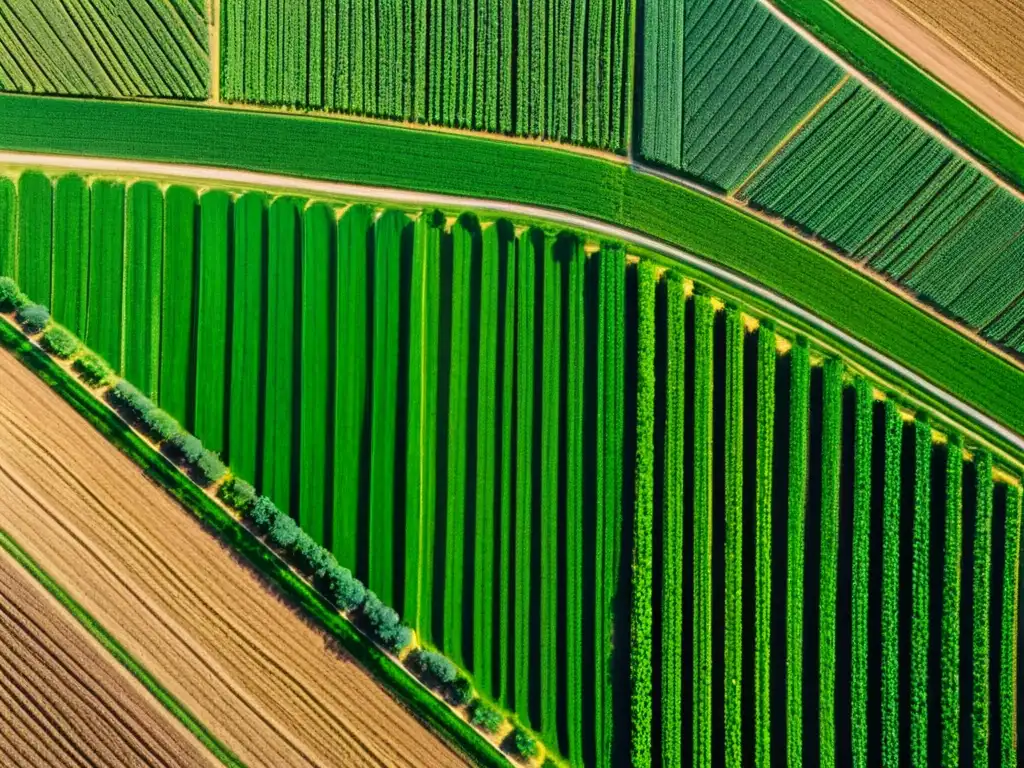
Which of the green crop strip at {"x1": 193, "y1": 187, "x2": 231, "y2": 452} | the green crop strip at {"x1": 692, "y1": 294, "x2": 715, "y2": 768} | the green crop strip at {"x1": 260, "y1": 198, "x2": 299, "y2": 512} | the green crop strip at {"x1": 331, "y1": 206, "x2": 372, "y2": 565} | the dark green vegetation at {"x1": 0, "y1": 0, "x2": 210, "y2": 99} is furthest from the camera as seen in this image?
the dark green vegetation at {"x1": 0, "y1": 0, "x2": 210, "y2": 99}

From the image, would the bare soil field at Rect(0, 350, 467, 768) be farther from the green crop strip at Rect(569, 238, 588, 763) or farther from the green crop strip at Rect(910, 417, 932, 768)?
the green crop strip at Rect(910, 417, 932, 768)

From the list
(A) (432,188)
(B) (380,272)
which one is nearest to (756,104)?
(A) (432,188)

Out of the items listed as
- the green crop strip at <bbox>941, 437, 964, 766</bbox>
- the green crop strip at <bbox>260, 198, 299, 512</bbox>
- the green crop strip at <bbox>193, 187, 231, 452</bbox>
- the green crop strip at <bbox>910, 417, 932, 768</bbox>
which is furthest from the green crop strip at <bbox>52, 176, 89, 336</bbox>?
the green crop strip at <bbox>941, 437, 964, 766</bbox>

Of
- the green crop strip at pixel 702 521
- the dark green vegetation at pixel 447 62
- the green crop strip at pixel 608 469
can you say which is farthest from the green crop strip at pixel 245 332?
the green crop strip at pixel 702 521

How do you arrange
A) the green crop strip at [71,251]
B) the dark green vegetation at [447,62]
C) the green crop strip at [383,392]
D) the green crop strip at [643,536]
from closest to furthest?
the green crop strip at [643,536] < the green crop strip at [383,392] < the green crop strip at [71,251] < the dark green vegetation at [447,62]

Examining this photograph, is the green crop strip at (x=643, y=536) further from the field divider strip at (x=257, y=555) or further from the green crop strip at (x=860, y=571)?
the green crop strip at (x=860, y=571)

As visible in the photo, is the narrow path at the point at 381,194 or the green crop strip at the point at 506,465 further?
the narrow path at the point at 381,194
